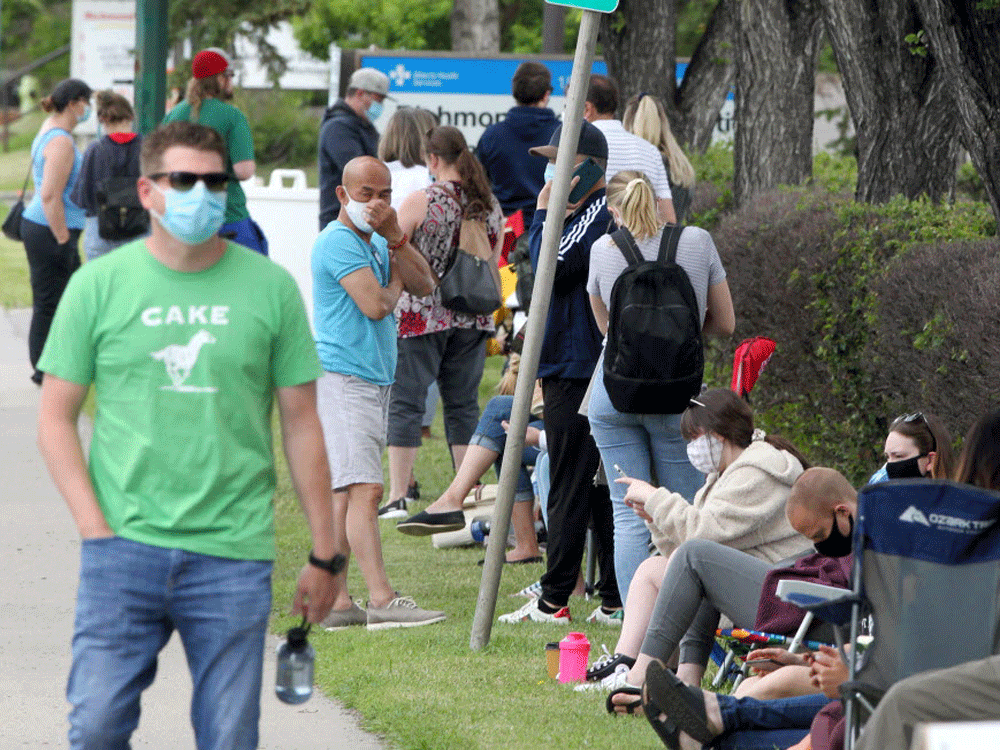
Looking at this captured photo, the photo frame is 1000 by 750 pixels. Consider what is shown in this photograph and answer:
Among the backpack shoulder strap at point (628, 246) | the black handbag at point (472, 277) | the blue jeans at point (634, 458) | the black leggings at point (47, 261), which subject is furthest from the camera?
the black leggings at point (47, 261)

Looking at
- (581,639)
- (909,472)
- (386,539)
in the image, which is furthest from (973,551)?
(386,539)

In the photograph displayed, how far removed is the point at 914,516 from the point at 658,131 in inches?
204

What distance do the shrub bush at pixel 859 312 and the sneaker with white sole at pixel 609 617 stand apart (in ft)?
4.99

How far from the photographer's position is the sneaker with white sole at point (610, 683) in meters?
5.71

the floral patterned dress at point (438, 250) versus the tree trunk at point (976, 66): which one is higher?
the tree trunk at point (976, 66)

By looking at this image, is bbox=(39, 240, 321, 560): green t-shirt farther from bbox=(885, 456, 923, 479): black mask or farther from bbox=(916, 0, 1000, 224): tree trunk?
bbox=(916, 0, 1000, 224): tree trunk

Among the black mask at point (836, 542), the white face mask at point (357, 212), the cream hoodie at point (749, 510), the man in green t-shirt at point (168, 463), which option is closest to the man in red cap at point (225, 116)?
the white face mask at point (357, 212)

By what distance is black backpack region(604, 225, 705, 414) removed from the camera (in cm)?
612

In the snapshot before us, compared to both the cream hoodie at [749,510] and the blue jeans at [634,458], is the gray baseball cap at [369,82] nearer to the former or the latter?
the blue jeans at [634,458]

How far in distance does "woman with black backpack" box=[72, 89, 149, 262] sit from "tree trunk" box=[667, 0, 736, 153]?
545 centimetres

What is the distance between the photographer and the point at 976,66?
668cm

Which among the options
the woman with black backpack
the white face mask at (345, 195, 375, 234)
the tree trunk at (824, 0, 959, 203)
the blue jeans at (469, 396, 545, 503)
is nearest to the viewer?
the white face mask at (345, 195, 375, 234)

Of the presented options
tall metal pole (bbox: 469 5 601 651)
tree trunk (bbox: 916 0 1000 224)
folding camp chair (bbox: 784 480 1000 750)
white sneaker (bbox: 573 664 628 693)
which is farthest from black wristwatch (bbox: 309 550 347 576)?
tree trunk (bbox: 916 0 1000 224)

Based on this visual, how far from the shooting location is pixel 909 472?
559cm
